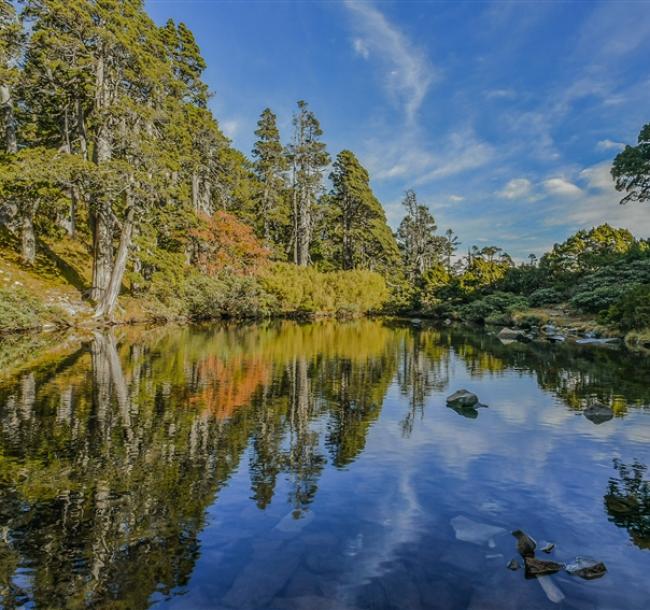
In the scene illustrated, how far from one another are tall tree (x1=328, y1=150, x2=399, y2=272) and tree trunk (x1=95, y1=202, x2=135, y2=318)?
34.4 m

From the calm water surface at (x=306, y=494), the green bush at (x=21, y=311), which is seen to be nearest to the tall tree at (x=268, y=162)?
the green bush at (x=21, y=311)

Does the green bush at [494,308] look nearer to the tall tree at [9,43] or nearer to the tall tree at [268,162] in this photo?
the tall tree at [268,162]

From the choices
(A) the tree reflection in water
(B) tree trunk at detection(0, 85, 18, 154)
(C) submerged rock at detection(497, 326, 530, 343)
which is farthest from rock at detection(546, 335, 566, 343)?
(B) tree trunk at detection(0, 85, 18, 154)

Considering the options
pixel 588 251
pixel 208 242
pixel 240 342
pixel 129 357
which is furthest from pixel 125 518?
pixel 588 251

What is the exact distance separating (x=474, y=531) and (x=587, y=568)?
1.13 meters

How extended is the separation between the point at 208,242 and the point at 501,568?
3491 cm

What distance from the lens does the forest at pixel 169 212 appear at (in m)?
23.9

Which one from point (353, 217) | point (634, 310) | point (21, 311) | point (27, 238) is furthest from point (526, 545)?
point (353, 217)

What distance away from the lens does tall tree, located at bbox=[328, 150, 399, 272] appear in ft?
192

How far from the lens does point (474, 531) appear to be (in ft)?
17.4

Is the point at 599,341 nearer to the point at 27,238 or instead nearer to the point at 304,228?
the point at 27,238

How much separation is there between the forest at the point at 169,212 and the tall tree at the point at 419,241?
9741 mm

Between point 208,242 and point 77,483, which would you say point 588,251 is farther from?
point 77,483

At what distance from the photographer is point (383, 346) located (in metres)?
23.5
